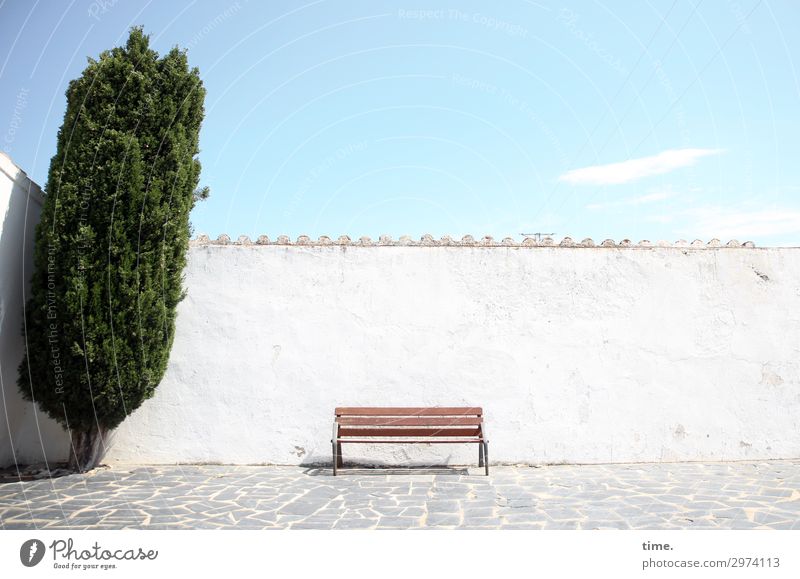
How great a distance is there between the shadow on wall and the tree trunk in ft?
1.82

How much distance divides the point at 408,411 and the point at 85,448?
417 centimetres

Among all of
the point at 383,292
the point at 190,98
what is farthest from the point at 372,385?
the point at 190,98

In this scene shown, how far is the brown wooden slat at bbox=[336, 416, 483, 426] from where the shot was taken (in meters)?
6.99

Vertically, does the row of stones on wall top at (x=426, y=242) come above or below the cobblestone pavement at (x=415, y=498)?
above

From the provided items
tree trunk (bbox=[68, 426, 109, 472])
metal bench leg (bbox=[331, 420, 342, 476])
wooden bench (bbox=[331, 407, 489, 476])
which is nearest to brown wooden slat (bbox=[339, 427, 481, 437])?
wooden bench (bbox=[331, 407, 489, 476])

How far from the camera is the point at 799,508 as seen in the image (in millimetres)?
5117

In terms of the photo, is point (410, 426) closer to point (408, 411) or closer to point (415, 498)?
point (408, 411)

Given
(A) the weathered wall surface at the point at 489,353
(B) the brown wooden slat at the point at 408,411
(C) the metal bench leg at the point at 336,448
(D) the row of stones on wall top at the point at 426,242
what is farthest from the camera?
(D) the row of stones on wall top at the point at 426,242

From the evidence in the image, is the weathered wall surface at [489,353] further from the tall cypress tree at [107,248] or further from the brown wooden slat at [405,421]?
the tall cypress tree at [107,248]

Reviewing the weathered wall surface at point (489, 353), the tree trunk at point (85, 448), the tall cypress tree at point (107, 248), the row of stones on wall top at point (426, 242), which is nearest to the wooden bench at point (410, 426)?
the weathered wall surface at point (489, 353)

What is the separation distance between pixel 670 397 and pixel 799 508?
244 centimetres

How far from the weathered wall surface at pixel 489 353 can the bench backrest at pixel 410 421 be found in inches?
10.2

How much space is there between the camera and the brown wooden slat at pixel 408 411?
7094mm

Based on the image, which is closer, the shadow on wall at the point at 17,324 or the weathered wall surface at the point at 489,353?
the shadow on wall at the point at 17,324
